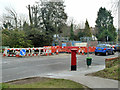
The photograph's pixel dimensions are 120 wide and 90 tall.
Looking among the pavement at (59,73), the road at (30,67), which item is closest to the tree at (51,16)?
the road at (30,67)

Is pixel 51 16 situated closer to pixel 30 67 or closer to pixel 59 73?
pixel 30 67

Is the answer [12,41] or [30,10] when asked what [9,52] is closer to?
[12,41]

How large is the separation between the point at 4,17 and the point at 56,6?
13.7 metres

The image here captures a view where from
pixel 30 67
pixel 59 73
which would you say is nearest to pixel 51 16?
pixel 30 67

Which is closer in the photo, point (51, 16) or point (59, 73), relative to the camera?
point (59, 73)

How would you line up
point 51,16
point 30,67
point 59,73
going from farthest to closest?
point 51,16 → point 30,67 → point 59,73

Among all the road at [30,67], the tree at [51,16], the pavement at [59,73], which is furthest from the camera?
the tree at [51,16]

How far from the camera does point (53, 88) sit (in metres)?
4.86

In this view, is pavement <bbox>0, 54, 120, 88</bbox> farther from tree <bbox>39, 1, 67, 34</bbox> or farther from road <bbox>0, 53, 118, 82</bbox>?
tree <bbox>39, 1, 67, 34</bbox>

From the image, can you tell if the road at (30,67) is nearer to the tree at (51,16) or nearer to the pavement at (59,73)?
the pavement at (59,73)

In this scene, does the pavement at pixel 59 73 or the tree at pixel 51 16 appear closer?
the pavement at pixel 59 73

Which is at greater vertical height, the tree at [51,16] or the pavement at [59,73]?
the tree at [51,16]

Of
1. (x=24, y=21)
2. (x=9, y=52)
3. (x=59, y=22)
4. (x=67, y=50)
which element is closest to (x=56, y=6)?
(x=59, y=22)

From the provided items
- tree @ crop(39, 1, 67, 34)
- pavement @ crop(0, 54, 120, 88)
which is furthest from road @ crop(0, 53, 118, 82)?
tree @ crop(39, 1, 67, 34)
